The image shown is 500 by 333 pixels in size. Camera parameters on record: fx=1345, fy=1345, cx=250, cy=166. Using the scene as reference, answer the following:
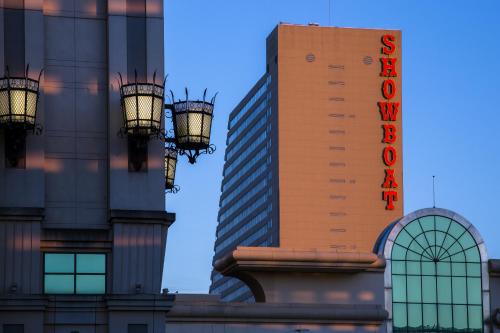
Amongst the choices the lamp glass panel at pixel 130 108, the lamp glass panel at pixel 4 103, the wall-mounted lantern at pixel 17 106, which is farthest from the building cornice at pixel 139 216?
the lamp glass panel at pixel 4 103

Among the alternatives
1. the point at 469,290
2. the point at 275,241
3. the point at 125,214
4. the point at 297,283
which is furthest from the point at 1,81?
the point at 275,241

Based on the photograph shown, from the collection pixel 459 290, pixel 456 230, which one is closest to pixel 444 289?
pixel 459 290

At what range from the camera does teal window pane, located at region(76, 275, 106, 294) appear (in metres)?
25.0

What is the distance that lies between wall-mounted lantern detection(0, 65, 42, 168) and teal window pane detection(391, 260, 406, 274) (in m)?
51.3

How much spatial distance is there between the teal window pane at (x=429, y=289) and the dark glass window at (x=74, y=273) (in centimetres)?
5158

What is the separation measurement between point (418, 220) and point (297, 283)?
7.89 m

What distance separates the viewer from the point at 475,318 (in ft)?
246

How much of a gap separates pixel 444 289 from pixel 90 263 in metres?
52.5

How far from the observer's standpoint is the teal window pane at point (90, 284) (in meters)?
25.0

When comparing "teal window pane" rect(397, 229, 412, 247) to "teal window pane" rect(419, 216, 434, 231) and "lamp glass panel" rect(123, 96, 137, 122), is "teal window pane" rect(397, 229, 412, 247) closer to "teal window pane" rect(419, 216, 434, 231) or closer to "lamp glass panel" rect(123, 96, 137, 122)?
"teal window pane" rect(419, 216, 434, 231)

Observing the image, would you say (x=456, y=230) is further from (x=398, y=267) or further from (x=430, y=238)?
(x=398, y=267)

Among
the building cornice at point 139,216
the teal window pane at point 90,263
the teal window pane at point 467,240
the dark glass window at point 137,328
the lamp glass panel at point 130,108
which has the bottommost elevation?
the dark glass window at point 137,328

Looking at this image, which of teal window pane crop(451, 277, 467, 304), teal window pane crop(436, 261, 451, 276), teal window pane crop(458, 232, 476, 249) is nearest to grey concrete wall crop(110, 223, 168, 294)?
teal window pane crop(458, 232, 476, 249)

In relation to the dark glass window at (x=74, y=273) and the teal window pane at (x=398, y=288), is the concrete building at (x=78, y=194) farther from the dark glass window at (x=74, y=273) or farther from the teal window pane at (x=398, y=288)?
the teal window pane at (x=398, y=288)
